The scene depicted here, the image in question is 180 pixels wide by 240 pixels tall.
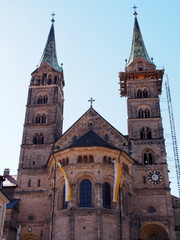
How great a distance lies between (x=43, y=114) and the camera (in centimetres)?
4722

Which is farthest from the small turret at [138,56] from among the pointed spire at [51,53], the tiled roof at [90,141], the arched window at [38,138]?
the arched window at [38,138]

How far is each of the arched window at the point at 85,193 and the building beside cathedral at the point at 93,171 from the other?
0.10m

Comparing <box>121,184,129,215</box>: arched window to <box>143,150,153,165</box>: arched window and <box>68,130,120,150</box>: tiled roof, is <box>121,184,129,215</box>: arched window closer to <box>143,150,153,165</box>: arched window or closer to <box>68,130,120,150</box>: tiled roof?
<box>68,130,120,150</box>: tiled roof

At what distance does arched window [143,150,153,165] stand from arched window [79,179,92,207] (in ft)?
32.3

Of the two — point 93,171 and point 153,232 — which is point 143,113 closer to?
point 93,171

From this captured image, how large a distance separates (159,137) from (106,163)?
9970 mm

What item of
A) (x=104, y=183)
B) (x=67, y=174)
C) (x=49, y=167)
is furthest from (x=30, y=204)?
(x=104, y=183)

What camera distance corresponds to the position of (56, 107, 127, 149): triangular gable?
42219mm

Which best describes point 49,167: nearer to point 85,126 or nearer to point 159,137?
point 85,126

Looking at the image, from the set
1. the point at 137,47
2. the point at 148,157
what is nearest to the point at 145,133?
the point at 148,157

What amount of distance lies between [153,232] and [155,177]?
20.7ft

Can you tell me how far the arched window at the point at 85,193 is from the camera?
112 feet

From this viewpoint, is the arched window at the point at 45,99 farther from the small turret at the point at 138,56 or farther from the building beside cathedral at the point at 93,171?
the small turret at the point at 138,56

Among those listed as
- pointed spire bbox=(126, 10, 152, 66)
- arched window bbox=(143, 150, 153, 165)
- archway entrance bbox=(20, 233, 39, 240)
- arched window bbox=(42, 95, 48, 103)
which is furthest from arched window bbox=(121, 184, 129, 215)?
pointed spire bbox=(126, 10, 152, 66)
